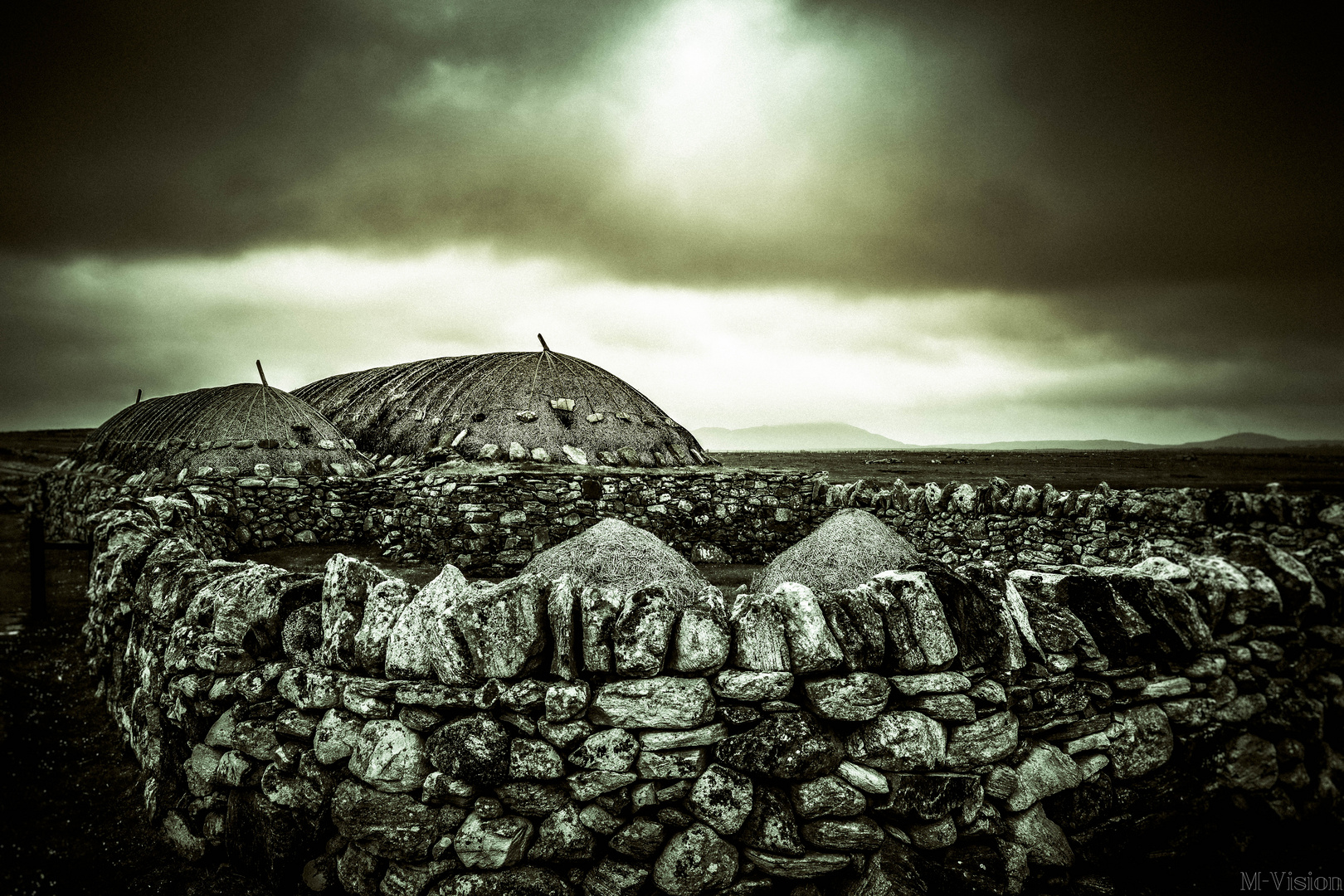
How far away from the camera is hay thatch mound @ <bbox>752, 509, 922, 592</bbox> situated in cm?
707

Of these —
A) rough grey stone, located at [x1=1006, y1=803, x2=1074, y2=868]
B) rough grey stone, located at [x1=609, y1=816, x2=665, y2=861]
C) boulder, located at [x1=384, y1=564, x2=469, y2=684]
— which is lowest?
rough grey stone, located at [x1=1006, y1=803, x2=1074, y2=868]

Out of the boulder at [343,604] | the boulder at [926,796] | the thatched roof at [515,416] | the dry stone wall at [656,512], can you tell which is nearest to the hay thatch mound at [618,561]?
the boulder at [343,604]

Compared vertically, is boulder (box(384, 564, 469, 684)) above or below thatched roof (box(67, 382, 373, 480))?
below

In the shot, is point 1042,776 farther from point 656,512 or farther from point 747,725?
point 656,512

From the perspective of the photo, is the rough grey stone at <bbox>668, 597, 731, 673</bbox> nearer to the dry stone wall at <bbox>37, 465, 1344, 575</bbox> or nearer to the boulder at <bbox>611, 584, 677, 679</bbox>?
the boulder at <bbox>611, 584, 677, 679</bbox>

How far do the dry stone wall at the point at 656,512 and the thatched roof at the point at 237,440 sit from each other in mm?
690

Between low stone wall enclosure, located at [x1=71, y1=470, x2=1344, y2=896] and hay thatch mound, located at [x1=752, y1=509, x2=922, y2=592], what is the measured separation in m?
2.92

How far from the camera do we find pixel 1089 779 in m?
3.83

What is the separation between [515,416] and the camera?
16.0m

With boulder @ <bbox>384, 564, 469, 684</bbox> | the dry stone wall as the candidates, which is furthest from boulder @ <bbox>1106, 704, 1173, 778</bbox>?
the dry stone wall

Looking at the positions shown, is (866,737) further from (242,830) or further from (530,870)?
(242,830)

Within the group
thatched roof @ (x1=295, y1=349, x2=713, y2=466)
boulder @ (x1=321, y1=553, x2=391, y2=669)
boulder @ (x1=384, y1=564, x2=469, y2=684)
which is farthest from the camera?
thatched roof @ (x1=295, y1=349, x2=713, y2=466)

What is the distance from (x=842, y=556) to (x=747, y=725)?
414cm

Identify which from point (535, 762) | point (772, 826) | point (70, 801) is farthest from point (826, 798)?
point (70, 801)
